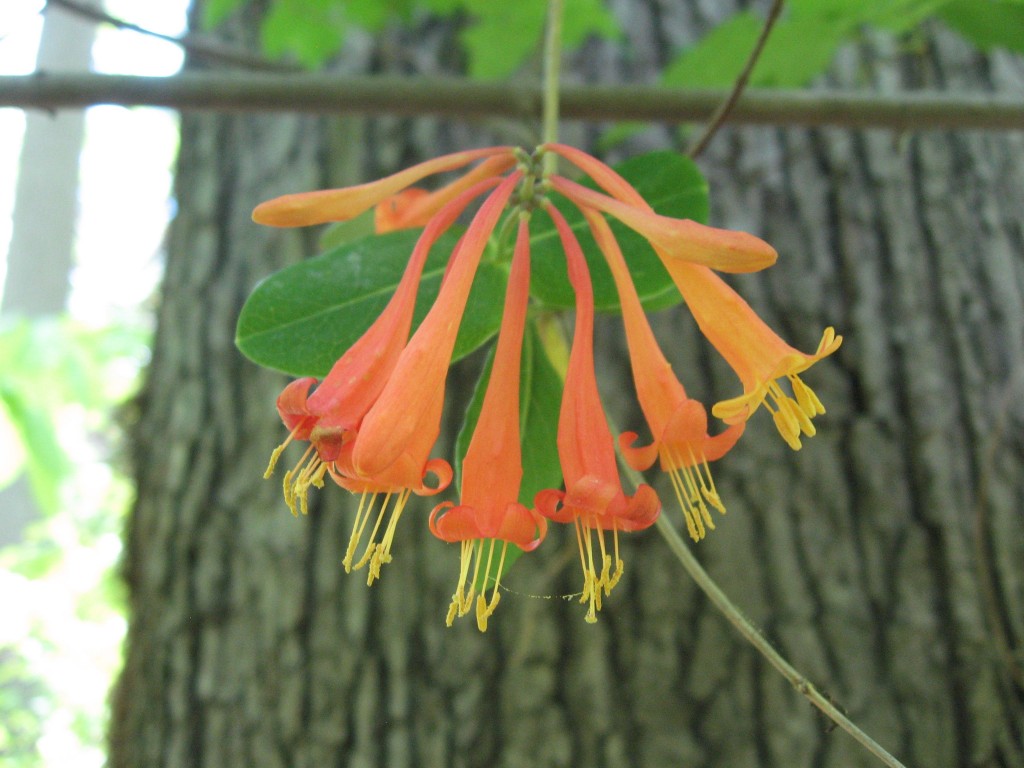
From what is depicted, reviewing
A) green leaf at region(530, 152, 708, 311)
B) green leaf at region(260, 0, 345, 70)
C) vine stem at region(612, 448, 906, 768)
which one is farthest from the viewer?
green leaf at region(260, 0, 345, 70)

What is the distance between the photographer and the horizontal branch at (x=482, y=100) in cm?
97

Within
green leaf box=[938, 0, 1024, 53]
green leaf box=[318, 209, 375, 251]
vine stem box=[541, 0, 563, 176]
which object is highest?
green leaf box=[938, 0, 1024, 53]

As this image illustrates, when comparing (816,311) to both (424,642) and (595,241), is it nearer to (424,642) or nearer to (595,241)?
(595,241)

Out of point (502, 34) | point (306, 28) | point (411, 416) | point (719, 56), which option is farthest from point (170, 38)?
point (411, 416)

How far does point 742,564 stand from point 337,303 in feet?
2.26

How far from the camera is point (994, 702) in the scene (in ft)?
3.28

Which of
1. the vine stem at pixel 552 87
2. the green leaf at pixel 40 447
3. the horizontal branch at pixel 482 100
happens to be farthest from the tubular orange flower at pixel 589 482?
the green leaf at pixel 40 447

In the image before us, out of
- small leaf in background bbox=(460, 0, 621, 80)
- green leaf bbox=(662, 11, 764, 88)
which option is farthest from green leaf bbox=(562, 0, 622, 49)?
green leaf bbox=(662, 11, 764, 88)

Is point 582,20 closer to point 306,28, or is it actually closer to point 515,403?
point 306,28

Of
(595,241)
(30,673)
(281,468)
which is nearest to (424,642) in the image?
(281,468)

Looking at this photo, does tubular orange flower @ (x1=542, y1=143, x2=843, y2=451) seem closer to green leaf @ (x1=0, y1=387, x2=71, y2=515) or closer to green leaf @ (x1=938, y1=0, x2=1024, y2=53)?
green leaf @ (x1=938, y1=0, x2=1024, y2=53)

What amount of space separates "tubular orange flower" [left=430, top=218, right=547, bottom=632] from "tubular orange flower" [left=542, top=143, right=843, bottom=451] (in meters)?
0.13

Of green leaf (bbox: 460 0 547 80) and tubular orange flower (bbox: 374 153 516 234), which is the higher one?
green leaf (bbox: 460 0 547 80)

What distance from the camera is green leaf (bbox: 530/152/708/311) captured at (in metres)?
0.71
